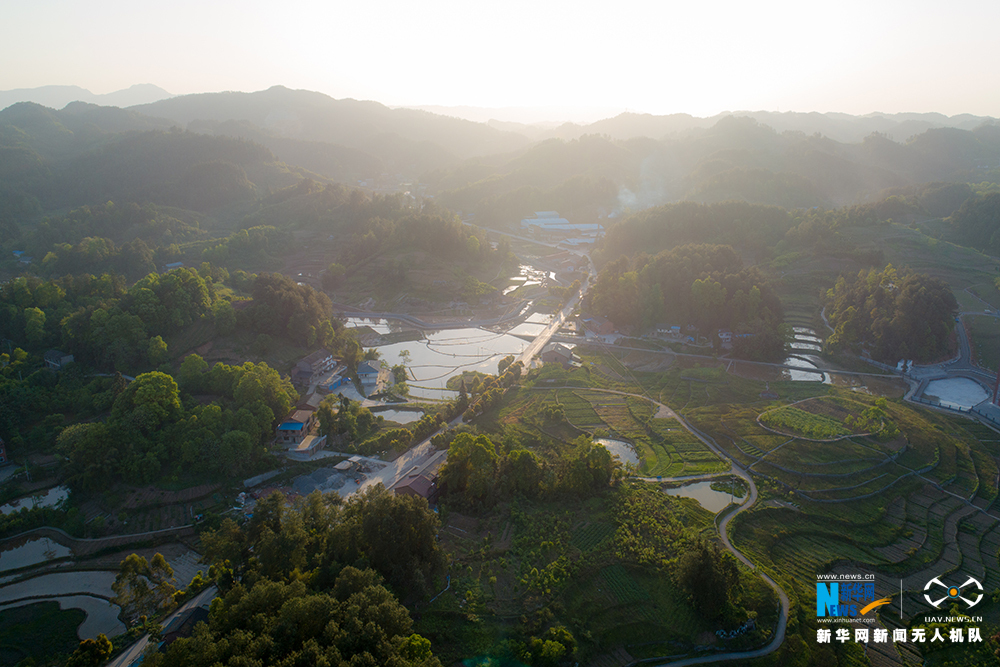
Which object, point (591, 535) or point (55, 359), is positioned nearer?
point (591, 535)

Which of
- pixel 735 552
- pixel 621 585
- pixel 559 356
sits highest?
pixel 559 356

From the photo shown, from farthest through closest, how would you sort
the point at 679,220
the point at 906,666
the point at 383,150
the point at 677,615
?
the point at 383,150 < the point at 679,220 < the point at 677,615 < the point at 906,666

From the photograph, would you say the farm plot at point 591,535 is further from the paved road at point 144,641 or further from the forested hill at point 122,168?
the forested hill at point 122,168

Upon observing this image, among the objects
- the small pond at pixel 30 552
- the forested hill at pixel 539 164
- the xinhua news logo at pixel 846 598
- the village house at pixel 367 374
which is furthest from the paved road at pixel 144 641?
the forested hill at pixel 539 164

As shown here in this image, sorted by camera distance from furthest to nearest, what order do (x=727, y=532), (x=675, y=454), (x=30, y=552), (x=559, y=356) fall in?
1. (x=559, y=356)
2. (x=675, y=454)
3. (x=727, y=532)
4. (x=30, y=552)

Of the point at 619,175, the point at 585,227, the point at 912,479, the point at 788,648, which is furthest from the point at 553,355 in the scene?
the point at 619,175

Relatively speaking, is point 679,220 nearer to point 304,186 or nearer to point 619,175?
point 619,175

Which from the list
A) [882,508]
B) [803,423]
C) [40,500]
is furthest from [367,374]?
[882,508]

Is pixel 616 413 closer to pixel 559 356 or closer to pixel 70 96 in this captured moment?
pixel 559 356
